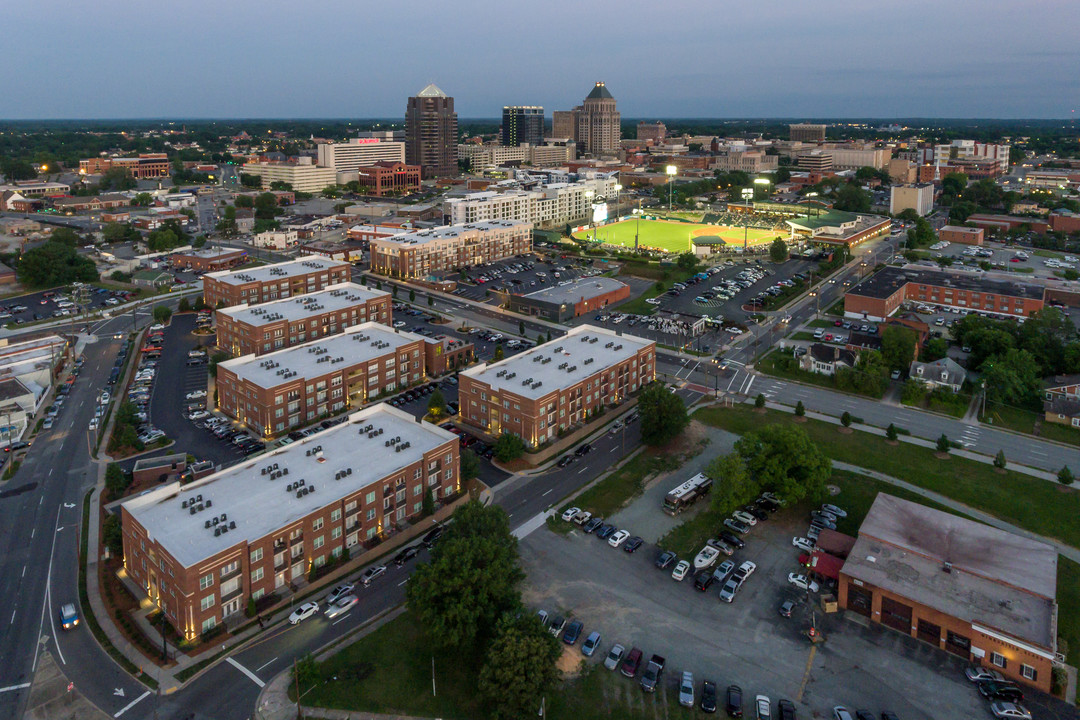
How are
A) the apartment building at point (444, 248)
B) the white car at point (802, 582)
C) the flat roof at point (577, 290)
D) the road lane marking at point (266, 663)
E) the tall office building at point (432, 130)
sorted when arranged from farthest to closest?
the tall office building at point (432, 130) < the apartment building at point (444, 248) < the flat roof at point (577, 290) < the white car at point (802, 582) < the road lane marking at point (266, 663)

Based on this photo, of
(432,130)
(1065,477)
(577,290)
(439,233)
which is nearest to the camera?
(1065,477)

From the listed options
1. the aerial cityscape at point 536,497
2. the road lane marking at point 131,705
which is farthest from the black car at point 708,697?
the road lane marking at point 131,705

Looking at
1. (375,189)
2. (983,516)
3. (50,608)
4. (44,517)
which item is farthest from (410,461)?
(375,189)

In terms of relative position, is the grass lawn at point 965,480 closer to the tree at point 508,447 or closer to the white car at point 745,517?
the white car at point 745,517

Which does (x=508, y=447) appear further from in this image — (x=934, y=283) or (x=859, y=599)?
(x=934, y=283)

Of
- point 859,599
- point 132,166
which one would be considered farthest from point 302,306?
point 132,166

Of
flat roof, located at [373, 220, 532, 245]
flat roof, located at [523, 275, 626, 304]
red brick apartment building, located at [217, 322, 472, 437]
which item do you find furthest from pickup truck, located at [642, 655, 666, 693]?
flat roof, located at [373, 220, 532, 245]

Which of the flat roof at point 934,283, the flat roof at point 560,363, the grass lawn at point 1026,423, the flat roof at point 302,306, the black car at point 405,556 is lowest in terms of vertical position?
the black car at point 405,556
